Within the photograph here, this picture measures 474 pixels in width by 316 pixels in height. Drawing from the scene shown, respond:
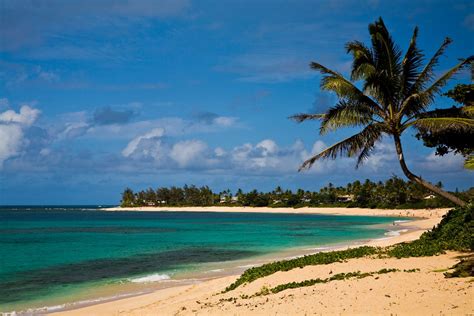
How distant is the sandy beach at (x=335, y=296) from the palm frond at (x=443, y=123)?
4.08m

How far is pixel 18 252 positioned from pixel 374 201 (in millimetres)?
101015

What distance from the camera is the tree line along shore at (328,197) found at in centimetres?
11119

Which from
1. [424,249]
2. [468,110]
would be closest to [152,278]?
[424,249]

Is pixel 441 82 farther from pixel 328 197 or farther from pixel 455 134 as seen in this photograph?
pixel 328 197

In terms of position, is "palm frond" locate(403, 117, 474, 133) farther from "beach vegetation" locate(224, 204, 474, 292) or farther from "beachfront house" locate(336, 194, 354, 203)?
"beachfront house" locate(336, 194, 354, 203)

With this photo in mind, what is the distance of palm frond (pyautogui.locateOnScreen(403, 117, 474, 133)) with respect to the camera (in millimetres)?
13816

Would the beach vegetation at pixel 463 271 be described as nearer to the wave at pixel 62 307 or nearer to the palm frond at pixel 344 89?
the palm frond at pixel 344 89

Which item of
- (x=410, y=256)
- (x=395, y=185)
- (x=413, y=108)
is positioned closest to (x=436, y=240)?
(x=410, y=256)

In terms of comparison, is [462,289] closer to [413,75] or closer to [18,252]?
[413,75]

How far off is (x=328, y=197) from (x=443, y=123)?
131 metres

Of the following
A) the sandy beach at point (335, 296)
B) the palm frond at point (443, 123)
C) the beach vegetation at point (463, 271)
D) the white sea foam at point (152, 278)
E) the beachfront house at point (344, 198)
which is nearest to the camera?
the sandy beach at point (335, 296)

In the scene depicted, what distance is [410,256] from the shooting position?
15.9 m

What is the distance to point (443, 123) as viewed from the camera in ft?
46.5

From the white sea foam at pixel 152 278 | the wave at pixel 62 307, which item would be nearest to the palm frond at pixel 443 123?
the wave at pixel 62 307
